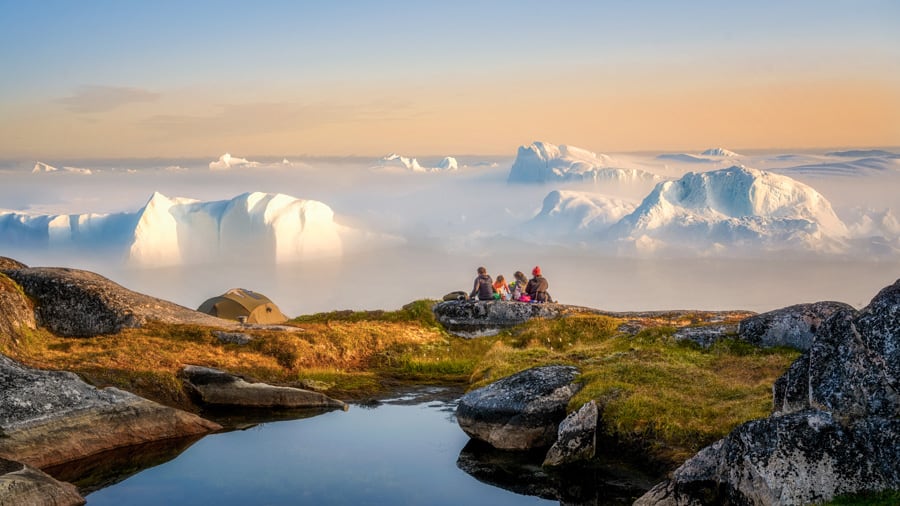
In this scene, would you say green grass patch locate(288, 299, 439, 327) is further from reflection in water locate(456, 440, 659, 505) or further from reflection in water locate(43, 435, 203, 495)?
reflection in water locate(456, 440, 659, 505)

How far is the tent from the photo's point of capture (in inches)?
1959

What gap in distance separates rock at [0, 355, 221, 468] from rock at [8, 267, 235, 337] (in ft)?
32.5

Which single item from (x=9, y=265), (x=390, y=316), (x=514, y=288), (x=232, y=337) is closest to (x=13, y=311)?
(x=9, y=265)

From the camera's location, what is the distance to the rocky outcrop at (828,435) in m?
13.7

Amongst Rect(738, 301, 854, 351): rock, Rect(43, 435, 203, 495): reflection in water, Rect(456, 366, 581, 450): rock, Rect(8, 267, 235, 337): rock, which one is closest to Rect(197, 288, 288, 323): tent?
Rect(8, 267, 235, 337): rock

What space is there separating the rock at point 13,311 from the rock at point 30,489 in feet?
37.6

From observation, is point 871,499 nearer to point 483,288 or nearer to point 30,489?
point 30,489

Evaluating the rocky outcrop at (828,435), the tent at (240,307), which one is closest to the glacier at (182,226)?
the tent at (240,307)

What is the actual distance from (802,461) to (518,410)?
8.64 meters

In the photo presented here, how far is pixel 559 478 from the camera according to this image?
19203mm

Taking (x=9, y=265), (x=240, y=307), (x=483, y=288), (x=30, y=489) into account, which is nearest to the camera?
(x=30, y=489)

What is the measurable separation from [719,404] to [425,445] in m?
8.21

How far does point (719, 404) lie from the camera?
829 inches

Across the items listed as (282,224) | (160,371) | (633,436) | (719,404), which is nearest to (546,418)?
(633,436)
